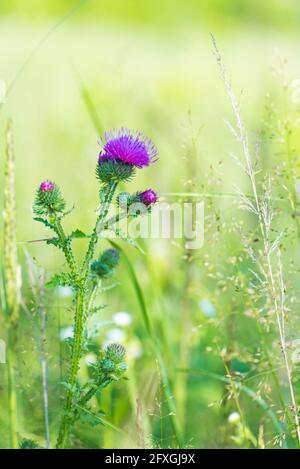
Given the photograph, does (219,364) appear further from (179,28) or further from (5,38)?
(179,28)

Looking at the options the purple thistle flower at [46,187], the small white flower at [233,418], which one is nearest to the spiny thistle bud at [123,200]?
the purple thistle flower at [46,187]

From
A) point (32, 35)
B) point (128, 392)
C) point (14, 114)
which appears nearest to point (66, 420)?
point (128, 392)

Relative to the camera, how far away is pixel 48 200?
1.25m

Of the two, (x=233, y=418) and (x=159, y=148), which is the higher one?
(x=159, y=148)

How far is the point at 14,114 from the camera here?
12.6ft

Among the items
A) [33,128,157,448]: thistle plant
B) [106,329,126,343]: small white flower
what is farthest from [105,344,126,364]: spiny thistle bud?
[106,329,126,343]: small white flower

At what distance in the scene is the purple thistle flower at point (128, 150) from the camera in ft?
4.09

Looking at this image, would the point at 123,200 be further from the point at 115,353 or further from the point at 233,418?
the point at 233,418

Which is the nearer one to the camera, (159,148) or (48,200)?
(48,200)

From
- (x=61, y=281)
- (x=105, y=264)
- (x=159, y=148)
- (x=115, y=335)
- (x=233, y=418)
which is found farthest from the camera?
(x=159, y=148)

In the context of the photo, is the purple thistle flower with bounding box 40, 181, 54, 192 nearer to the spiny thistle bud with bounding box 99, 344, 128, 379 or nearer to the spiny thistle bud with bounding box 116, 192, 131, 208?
the spiny thistle bud with bounding box 116, 192, 131, 208

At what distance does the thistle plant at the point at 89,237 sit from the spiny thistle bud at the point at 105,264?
0.30 feet

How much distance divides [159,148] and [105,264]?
73.4 inches

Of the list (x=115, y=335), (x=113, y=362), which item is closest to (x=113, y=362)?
(x=113, y=362)
